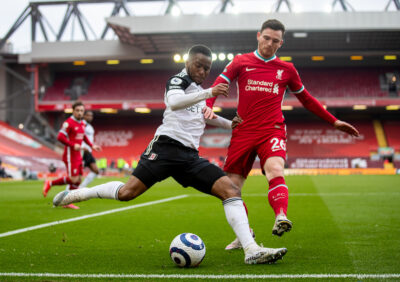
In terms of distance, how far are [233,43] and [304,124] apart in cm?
927

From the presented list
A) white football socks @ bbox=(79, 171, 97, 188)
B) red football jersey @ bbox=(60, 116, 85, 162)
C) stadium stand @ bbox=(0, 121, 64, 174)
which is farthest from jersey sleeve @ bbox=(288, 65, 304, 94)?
stadium stand @ bbox=(0, 121, 64, 174)

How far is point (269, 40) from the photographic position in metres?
5.13

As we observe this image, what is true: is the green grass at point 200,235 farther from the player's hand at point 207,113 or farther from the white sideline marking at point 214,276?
the player's hand at point 207,113

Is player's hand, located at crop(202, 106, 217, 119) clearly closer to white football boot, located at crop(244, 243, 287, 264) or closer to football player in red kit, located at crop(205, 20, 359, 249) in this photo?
football player in red kit, located at crop(205, 20, 359, 249)

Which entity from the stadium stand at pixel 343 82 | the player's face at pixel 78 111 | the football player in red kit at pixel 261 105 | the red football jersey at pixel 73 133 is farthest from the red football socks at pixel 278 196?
the stadium stand at pixel 343 82

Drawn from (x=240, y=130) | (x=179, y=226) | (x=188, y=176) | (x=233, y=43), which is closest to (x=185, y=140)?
(x=188, y=176)

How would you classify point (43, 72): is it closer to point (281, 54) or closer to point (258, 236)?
point (281, 54)

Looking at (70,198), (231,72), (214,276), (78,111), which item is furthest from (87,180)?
(214,276)

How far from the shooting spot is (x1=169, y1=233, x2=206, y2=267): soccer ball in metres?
4.13

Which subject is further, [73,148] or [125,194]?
[73,148]

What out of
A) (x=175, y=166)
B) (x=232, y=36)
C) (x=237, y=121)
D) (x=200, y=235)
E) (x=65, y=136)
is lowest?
(x=200, y=235)

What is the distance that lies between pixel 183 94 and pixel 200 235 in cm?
244

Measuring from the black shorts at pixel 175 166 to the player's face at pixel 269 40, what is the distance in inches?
56.5

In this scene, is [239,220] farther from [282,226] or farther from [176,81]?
[176,81]
